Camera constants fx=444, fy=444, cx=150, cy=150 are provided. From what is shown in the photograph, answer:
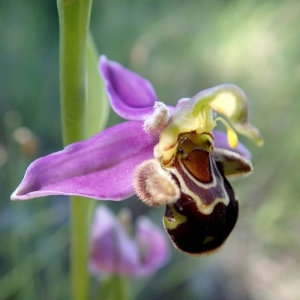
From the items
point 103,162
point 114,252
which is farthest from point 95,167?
point 114,252

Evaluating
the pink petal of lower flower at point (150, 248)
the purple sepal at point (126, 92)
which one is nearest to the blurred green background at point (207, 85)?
the pink petal of lower flower at point (150, 248)

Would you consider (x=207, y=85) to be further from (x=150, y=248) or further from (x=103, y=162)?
(x=103, y=162)

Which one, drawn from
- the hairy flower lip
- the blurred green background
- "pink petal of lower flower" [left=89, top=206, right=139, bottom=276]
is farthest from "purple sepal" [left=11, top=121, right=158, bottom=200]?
the blurred green background

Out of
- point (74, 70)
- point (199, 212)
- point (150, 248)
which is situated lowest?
point (150, 248)

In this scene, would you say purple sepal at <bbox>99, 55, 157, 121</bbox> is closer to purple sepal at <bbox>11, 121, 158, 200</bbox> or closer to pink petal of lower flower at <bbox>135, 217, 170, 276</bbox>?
purple sepal at <bbox>11, 121, 158, 200</bbox>

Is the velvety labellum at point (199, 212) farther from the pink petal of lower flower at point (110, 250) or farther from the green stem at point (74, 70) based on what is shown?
the pink petal of lower flower at point (110, 250)

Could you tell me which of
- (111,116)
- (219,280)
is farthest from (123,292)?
(219,280)
